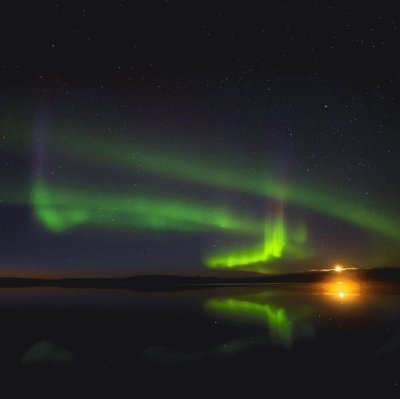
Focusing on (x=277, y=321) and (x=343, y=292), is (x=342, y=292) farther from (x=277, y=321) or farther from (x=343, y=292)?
(x=277, y=321)

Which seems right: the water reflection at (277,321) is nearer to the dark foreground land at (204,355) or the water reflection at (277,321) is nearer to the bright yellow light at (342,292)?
the dark foreground land at (204,355)

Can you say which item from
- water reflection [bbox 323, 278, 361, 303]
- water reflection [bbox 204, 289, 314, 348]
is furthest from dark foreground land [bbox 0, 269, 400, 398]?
water reflection [bbox 323, 278, 361, 303]

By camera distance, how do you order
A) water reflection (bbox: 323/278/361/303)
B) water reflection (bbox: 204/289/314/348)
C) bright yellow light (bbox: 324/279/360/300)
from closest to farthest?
water reflection (bbox: 204/289/314/348), water reflection (bbox: 323/278/361/303), bright yellow light (bbox: 324/279/360/300)

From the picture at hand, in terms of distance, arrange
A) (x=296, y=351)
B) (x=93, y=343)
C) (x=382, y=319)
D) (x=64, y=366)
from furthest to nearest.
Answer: (x=382, y=319) → (x=93, y=343) → (x=296, y=351) → (x=64, y=366)

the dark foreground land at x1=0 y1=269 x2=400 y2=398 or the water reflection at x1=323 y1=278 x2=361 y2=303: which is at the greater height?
the water reflection at x1=323 y1=278 x2=361 y2=303

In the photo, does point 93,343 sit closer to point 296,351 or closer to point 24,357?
point 24,357

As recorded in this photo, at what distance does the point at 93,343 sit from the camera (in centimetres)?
739

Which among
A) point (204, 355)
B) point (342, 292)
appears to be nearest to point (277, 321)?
point (204, 355)

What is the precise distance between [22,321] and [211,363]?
6.11 metres

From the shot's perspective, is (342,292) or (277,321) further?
(342,292)

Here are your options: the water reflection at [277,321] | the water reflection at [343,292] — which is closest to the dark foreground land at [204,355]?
the water reflection at [277,321]

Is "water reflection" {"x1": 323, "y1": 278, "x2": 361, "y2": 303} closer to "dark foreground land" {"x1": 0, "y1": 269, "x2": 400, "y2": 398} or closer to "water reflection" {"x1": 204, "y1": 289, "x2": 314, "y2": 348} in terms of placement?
"water reflection" {"x1": 204, "y1": 289, "x2": 314, "y2": 348}

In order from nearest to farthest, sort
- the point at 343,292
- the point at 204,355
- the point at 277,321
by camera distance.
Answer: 1. the point at 204,355
2. the point at 277,321
3. the point at 343,292

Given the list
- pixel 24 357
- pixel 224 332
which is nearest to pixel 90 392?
pixel 24 357
